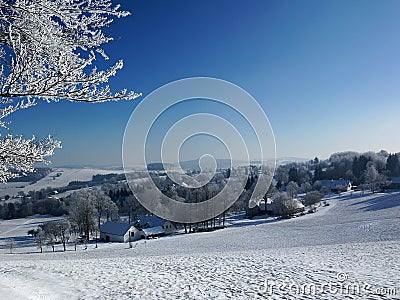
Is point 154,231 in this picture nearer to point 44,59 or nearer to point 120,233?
point 120,233

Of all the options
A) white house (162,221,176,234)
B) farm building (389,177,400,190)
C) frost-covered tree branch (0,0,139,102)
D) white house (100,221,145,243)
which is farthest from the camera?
farm building (389,177,400,190)

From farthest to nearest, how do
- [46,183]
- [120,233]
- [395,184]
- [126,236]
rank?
1. [46,183]
2. [395,184]
3. [126,236]
4. [120,233]

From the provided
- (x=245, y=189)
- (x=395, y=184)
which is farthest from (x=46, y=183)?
(x=395, y=184)

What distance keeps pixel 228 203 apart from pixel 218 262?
47.3 m

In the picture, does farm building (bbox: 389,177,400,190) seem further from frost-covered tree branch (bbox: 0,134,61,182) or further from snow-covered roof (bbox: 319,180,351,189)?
frost-covered tree branch (bbox: 0,134,61,182)

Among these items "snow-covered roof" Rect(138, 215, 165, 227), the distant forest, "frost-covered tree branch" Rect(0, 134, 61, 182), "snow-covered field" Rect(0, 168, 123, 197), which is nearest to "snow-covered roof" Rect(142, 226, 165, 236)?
"snow-covered roof" Rect(138, 215, 165, 227)

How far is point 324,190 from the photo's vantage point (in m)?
82.1

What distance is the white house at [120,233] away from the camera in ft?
126

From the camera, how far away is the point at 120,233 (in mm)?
38625

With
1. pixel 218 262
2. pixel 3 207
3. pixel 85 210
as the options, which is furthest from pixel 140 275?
pixel 3 207

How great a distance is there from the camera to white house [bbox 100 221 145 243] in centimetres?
3853

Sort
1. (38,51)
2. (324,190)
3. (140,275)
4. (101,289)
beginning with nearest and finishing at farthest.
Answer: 1. (38,51)
2. (101,289)
3. (140,275)
4. (324,190)

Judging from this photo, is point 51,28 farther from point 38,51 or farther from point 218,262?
point 218,262

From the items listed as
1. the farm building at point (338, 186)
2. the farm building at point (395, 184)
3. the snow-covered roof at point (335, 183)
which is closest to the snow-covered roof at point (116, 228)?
the farm building at point (338, 186)
